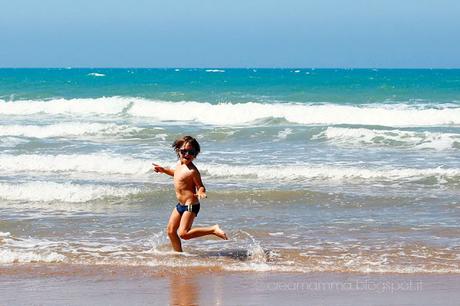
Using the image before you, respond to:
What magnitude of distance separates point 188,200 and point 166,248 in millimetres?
901

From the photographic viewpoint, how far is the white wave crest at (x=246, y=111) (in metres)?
29.1

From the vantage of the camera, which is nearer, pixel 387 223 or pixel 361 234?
pixel 361 234

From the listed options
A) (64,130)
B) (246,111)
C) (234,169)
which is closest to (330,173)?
(234,169)

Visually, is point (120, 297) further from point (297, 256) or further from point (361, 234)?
point (361, 234)

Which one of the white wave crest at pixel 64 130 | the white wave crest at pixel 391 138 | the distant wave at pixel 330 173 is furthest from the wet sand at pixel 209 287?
the white wave crest at pixel 64 130

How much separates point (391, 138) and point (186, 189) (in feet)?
44.3

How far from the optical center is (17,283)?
7391mm

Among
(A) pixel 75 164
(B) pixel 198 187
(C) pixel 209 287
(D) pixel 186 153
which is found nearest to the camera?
(C) pixel 209 287

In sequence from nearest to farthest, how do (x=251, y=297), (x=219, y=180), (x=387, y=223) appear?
(x=251, y=297) < (x=387, y=223) < (x=219, y=180)

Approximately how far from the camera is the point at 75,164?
16516 millimetres

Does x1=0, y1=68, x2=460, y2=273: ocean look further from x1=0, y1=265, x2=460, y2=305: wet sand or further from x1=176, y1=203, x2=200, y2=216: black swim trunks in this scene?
x1=176, y1=203, x2=200, y2=216: black swim trunks

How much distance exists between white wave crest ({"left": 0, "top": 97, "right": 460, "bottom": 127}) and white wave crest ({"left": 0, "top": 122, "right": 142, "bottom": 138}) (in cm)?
629

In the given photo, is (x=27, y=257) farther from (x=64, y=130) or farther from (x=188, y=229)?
(x=64, y=130)

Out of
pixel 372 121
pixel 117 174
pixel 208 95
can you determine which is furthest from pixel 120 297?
pixel 208 95
